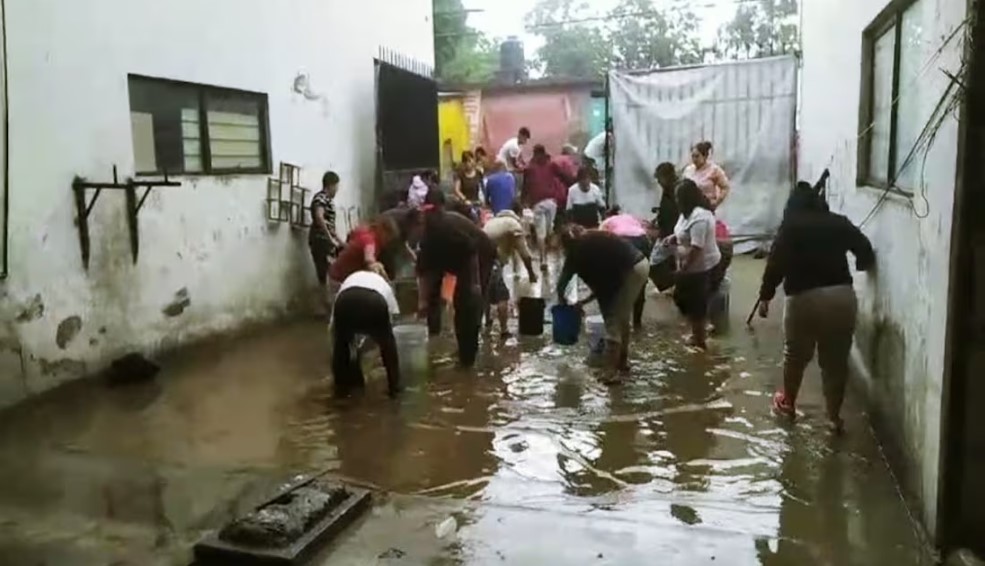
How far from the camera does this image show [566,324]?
7.38 m

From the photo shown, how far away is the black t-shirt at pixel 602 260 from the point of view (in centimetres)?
625

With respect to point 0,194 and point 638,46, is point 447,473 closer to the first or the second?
point 0,194

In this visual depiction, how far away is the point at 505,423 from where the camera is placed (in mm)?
5559

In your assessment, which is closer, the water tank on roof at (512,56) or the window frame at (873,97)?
the window frame at (873,97)

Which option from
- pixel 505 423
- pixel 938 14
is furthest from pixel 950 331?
pixel 505 423

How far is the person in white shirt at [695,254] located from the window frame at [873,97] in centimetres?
122

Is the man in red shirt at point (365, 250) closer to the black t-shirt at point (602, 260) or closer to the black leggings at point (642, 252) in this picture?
the black t-shirt at point (602, 260)

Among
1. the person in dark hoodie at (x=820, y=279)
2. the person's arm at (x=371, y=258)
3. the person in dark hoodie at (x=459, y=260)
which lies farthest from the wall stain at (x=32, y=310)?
the person in dark hoodie at (x=820, y=279)

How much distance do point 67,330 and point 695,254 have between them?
16.3 ft

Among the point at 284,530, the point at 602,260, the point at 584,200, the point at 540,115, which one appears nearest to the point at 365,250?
the point at 602,260

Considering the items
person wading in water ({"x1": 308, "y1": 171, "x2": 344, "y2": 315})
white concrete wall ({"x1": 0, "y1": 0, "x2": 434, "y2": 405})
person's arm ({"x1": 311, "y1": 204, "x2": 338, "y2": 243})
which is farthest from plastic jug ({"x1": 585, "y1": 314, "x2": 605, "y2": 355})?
white concrete wall ({"x1": 0, "y1": 0, "x2": 434, "y2": 405})

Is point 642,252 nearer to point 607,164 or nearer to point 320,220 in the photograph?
point 320,220

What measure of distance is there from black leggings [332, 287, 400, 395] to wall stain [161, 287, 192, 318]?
2247 mm

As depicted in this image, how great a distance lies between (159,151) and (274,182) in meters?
1.75
